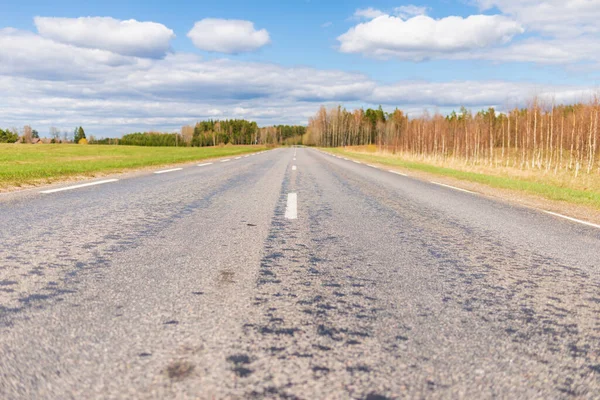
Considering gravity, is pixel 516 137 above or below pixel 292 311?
above

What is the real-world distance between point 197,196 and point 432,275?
5598mm

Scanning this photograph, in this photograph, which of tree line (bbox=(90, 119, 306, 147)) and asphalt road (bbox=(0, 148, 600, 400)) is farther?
tree line (bbox=(90, 119, 306, 147))

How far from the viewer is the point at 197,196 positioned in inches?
317

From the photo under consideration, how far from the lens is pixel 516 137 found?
116 ft

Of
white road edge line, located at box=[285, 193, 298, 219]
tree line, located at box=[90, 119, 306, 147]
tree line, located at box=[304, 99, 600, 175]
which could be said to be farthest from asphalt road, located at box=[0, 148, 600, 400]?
tree line, located at box=[90, 119, 306, 147]

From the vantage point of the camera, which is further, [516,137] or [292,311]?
[516,137]

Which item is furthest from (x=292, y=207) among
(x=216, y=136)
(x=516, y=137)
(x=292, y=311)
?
(x=216, y=136)

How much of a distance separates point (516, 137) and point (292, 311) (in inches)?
1486

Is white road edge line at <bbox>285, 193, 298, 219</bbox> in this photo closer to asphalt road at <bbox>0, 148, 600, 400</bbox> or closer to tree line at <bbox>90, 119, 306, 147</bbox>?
asphalt road at <bbox>0, 148, 600, 400</bbox>

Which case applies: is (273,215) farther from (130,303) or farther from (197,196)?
(130,303)

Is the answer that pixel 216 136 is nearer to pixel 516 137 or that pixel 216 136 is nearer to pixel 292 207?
Result: pixel 516 137

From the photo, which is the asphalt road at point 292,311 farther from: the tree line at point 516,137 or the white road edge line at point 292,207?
the tree line at point 516,137

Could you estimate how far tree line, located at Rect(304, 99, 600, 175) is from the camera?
92.6 ft

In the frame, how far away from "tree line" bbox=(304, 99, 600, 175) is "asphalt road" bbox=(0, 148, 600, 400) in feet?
67.3
